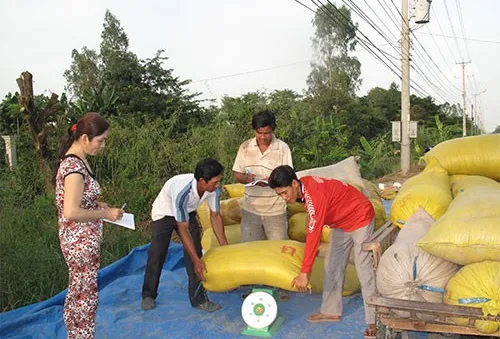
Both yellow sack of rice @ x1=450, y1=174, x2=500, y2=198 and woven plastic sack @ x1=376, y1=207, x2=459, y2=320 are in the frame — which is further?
yellow sack of rice @ x1=450, y1=174, x2=500, y2=198

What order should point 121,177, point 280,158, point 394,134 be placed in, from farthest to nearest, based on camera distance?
1. point 394,134
2. point 121,177
3. point 280,158

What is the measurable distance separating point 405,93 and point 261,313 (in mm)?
10898

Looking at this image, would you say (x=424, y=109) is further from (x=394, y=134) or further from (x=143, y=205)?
(x=143, y=205)

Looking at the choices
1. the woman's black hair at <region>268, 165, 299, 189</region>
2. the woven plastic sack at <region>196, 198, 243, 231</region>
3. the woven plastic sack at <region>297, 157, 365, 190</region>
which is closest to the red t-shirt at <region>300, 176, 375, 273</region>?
the woman's black hair at <region>268, 165, 299, 189</region>

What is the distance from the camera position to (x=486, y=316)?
2047 mm

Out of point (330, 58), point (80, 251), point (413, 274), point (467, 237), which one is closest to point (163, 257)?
point (80, 251)

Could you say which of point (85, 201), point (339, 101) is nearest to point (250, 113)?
point (85, 201)

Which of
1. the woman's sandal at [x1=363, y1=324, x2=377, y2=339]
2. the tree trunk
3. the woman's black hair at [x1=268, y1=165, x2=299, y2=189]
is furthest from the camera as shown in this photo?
the tree trunk

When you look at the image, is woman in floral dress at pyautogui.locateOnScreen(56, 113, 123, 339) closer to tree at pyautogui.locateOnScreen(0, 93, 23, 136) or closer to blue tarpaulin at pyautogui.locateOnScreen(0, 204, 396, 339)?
blue tarpaulin at pyautogui.locateOnScreen(0, 204, 396, 339)

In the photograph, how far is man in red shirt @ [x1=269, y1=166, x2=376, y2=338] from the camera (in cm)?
282

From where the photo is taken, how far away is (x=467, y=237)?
7.45 feet

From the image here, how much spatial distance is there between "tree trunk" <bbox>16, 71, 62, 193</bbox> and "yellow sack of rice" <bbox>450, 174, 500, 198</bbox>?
4995 millimetres

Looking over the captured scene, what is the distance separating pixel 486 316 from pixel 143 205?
545cm

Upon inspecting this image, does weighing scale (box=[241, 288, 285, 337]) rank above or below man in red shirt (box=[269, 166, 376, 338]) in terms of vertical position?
below
